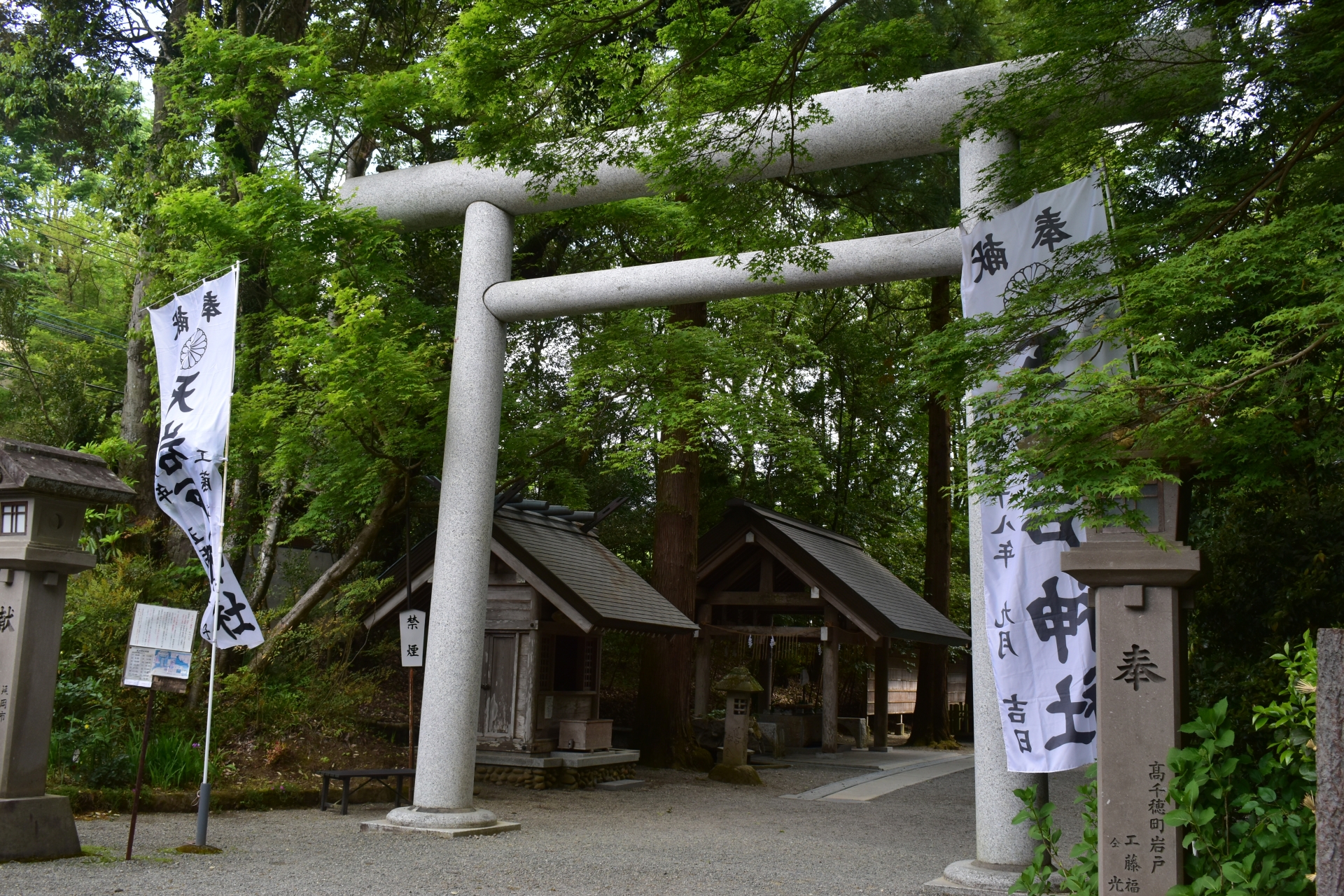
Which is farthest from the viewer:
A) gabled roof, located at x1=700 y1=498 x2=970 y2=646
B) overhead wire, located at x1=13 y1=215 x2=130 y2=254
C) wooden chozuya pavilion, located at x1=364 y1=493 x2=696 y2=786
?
overhead wire, located at x1=13 y1=215 x2=130 y2=254

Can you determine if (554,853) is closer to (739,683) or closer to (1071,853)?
(1071,853)

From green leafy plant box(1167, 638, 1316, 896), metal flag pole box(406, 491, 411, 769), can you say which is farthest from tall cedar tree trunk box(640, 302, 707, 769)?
green leafy plant box(1167, 638, 1316, 896)

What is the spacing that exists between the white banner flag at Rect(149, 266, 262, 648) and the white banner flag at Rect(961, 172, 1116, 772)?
4944mm

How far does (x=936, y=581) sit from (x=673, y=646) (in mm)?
7008

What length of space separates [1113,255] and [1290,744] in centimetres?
216

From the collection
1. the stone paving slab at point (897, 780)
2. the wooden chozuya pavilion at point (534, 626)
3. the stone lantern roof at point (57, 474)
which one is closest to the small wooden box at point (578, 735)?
the wooden chozuya pavilion at point (534, 626)

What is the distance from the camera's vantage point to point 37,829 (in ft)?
19.7

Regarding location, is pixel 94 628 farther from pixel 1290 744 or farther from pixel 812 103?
pixel 1290 744

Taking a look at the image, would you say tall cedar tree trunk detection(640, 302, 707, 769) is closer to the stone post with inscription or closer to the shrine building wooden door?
the shrine building wooden door

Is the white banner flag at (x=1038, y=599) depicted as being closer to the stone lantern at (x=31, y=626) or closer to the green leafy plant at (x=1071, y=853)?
the green leafy plant at (x=1071, y=853)

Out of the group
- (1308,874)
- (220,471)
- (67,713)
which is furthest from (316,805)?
(1308,874)

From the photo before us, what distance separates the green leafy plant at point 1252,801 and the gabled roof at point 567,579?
7920 millimetres

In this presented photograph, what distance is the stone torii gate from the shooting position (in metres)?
7.02

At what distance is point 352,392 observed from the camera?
8.62 meters
